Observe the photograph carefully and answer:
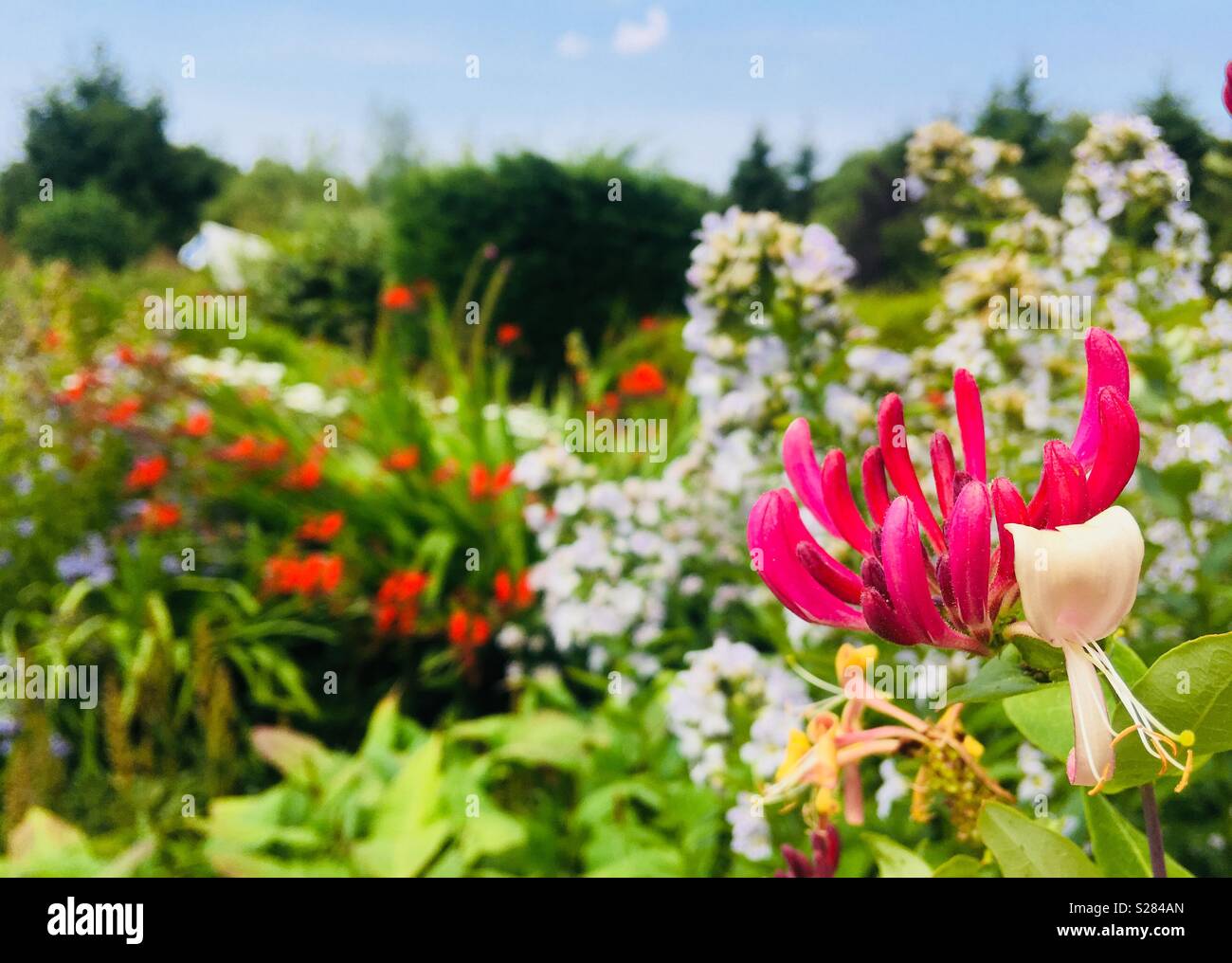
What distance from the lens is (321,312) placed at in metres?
11.6

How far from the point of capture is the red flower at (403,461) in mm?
3871

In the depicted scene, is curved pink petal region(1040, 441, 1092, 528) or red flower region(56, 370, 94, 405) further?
red flower region(56, 370, 94, 405)

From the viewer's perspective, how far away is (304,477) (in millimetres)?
3877

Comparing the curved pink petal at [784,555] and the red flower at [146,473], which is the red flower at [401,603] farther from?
the curved pink petal at [784,555]

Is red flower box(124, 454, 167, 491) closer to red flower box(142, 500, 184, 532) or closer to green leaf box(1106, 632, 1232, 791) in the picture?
red flower box(142, 500, 184, 532)

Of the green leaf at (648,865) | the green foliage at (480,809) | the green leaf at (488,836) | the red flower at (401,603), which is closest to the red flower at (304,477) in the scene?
the red flower at (401,603)

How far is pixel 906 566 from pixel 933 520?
0.29 feet

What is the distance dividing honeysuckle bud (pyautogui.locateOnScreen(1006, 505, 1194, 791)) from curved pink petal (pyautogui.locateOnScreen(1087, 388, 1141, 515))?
14 mm

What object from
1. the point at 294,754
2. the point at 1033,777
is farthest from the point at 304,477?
the point at 1033,777

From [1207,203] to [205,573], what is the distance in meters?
3.68

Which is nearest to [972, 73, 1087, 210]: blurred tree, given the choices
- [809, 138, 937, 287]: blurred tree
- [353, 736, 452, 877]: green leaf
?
[809, 138, 937, 287]: blurred tree

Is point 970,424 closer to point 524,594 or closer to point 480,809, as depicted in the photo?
point 480,809

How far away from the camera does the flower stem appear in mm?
704
